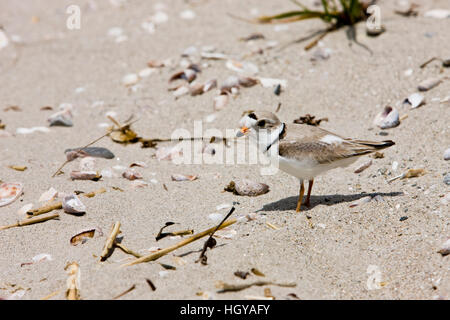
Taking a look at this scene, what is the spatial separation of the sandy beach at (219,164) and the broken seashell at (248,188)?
85mm

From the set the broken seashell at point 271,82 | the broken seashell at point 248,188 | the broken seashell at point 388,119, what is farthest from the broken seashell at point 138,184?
the broken seashell at point 388,119

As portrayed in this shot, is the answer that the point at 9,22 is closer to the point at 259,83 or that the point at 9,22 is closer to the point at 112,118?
the point at 112,118

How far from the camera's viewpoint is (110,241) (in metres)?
3.61

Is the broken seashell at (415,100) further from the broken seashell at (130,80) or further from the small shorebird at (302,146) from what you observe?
the broken seashell at (130,80)

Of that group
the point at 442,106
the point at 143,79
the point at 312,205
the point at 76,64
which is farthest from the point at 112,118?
the point at 442,106

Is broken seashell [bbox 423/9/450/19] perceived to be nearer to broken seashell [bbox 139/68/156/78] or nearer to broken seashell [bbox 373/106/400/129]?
broken seashell [bbox 373/106/400/129]

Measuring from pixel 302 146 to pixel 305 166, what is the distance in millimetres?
148

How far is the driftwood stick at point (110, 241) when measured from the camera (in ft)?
11.4

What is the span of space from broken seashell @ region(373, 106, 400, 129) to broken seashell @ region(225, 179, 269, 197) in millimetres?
1347

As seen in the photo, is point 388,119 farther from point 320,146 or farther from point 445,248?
point 445,248

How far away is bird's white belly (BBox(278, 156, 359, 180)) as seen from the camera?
12.6 feet

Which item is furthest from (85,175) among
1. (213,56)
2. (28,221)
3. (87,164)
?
(213,56)

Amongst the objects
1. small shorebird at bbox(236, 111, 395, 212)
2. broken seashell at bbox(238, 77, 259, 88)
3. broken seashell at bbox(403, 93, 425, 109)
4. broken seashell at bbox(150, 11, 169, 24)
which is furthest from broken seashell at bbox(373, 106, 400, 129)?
broken seashell at bbox(150, 11, 169, 24)

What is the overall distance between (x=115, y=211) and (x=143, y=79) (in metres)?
2.50
